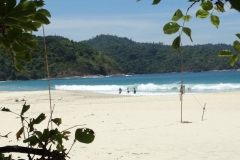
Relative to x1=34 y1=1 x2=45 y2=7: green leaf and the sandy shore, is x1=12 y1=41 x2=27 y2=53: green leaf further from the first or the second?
the sandy shore

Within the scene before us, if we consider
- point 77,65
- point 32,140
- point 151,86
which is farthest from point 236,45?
point 77,65

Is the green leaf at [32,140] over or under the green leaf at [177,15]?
under

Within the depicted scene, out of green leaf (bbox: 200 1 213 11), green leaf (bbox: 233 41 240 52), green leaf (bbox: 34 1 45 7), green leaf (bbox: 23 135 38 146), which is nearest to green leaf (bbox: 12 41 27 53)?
green leaf (bbox: 34 1 45 7)

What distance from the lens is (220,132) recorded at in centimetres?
786

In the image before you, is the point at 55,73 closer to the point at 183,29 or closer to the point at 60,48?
the point at 60,48

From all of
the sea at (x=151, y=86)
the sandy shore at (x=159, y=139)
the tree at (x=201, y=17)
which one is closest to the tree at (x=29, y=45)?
the tree at (x=201, y=17)

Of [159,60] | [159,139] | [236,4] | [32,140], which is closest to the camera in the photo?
[236,4]

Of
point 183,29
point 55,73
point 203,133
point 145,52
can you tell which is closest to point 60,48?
point 55,73

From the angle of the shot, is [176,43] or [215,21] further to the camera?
[215,21]

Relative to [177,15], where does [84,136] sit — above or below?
below

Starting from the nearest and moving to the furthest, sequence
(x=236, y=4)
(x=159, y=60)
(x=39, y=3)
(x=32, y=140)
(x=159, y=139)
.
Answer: (x=236, y=4), (x=32, y=140), (x=39, y=3), (x=159, y=139), (x=159, y=60)

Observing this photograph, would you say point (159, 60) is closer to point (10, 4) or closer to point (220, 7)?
point (220, 7)

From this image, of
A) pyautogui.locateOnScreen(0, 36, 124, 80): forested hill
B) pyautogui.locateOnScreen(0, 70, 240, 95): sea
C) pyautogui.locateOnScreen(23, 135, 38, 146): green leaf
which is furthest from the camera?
pyautogui.locateOnScreen(0, 36, 124, 80): forested hill

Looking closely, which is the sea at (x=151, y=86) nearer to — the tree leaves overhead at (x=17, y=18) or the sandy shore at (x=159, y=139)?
the sandy shore at (x=159, y=139)
